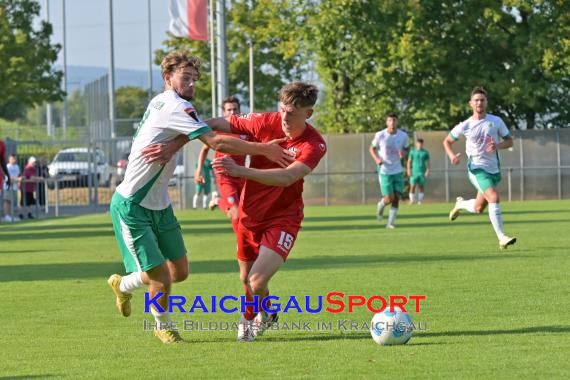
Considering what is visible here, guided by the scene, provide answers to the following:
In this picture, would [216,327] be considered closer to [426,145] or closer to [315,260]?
[315,260]

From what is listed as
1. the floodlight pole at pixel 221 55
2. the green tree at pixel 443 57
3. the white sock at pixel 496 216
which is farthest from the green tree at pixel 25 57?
the white sock at pixel 496 216

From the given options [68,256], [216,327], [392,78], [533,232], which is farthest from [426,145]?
[216,327]

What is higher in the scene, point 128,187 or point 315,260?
point 128,187

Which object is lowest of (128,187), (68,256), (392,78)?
(68,256)

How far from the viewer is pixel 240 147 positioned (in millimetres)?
9344

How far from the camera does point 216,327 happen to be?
1090cm

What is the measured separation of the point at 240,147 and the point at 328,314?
2.71m

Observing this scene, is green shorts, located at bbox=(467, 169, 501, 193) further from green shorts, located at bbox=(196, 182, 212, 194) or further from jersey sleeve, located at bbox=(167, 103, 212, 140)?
green shorts, located at bbox=(196, 182, 212, 194)

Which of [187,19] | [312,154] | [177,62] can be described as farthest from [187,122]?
[187,19]

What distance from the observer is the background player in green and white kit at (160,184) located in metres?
9.42

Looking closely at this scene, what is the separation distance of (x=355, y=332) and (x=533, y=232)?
13.7 meters

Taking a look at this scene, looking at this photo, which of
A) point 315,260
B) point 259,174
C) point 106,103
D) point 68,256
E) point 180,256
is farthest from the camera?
point 106,103

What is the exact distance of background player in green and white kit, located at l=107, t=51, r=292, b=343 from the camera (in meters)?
9.42

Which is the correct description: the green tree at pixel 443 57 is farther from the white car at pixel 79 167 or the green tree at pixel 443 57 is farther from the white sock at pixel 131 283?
the white sock at pixel 131 283
